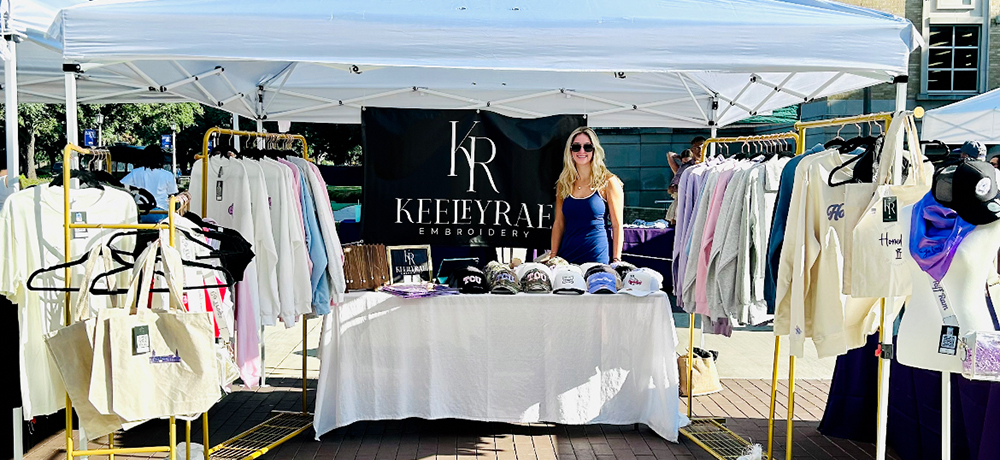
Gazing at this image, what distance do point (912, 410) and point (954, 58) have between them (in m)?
19.9

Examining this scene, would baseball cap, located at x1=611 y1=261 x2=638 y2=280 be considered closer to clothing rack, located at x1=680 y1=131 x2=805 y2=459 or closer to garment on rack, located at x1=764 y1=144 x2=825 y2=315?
clothing rack, located at x1=680 y1=131 x2=805 y2=459

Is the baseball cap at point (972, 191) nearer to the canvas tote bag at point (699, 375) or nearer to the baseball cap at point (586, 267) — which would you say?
the baseball cap at point (586, 267)

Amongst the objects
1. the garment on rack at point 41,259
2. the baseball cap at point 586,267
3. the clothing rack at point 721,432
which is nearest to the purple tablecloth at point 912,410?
the clothing rack at point 721,432

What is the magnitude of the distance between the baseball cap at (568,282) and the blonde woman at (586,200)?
0.65m

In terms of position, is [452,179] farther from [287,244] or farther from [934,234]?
[934,234]

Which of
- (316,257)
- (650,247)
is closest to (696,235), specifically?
(316,257)

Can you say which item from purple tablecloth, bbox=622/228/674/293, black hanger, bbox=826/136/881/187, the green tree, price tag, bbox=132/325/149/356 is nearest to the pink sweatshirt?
black hanger, bbox=826/136/881/187

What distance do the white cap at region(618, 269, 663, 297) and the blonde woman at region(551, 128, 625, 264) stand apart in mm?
498

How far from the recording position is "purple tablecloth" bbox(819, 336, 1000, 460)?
379 centimetres

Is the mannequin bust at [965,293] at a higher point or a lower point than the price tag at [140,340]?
higher

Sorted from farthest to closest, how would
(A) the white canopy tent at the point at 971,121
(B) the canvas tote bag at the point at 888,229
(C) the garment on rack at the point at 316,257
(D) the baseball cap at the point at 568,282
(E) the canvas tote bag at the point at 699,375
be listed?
(A) the white canopy tent at the point at 971,121 → (E) the canvas tote bag at the point at 699,375 → (D) the baseball cap at the point at 568,282 → (C) the garment on rack at the point at 316,257 → (B) the canvas tote bag at the point at 888,229

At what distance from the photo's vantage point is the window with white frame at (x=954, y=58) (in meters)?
21.1

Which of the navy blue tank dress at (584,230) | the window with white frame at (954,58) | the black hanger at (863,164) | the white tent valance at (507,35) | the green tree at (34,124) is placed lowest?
the navy blue tank dress at (584,230)

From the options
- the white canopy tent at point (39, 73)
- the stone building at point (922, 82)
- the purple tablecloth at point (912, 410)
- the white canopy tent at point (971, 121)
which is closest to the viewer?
the purple tablecloth at point (912, 410)
